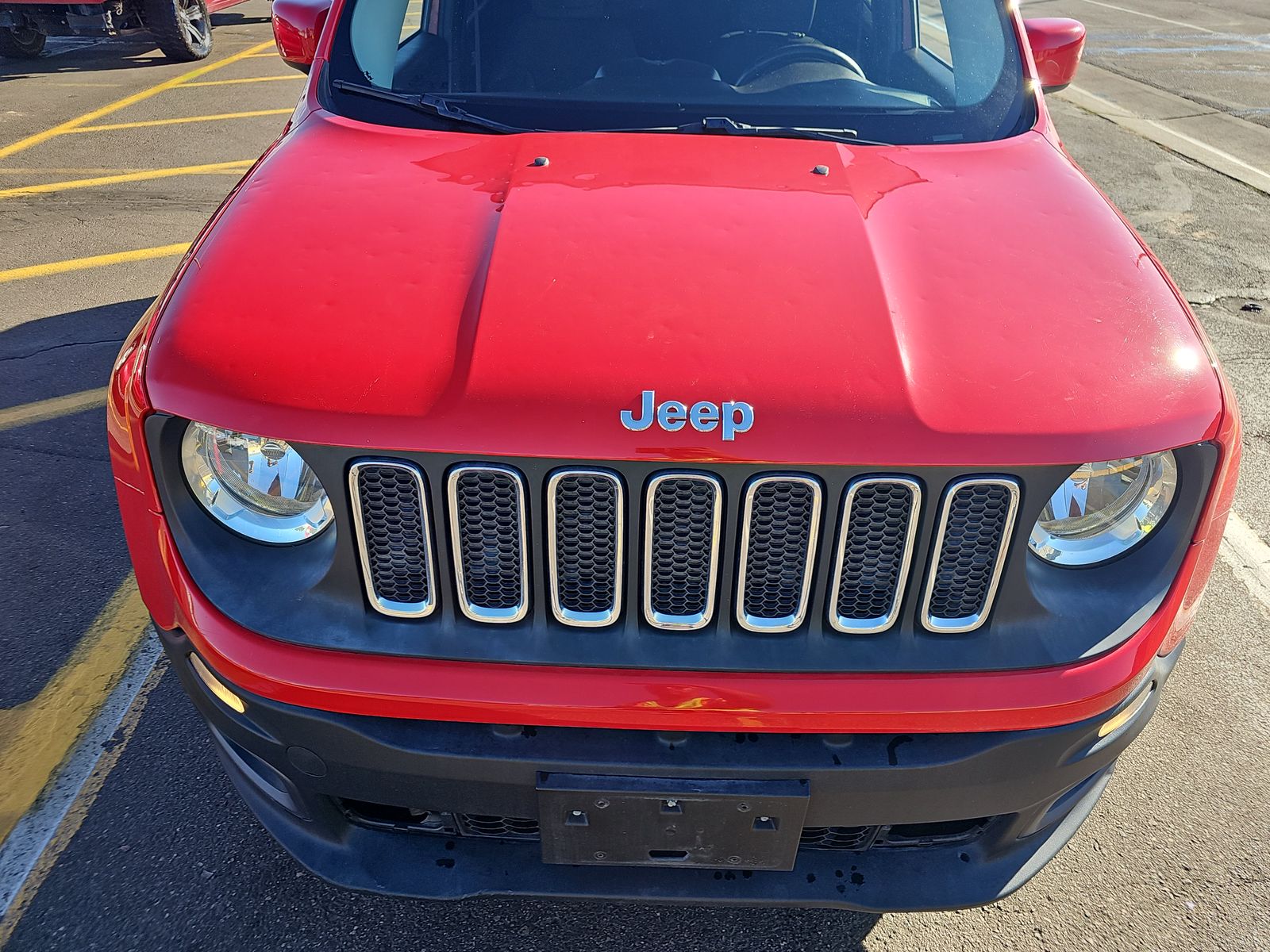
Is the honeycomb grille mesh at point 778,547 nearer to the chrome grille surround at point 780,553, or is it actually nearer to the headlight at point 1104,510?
the chrome grille surround at point 780,553

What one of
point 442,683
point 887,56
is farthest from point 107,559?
point 887,56

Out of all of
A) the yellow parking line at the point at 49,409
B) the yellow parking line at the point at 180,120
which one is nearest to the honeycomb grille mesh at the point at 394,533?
the yellow parking line at the point at 49,409

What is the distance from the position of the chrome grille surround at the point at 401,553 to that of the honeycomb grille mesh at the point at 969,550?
0.85 metres

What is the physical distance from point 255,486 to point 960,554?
1.22 meters

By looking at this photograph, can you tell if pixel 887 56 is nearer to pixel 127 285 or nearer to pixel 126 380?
pixel 126 380

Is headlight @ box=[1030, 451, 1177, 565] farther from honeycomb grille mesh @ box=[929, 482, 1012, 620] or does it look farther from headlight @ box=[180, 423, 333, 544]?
headlight @ box=[180, 423, 333, 544]

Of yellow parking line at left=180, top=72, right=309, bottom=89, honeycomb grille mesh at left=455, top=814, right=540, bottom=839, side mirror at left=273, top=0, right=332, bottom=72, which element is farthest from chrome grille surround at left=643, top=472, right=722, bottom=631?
yellow parking line at left=180, top=72, right=309, bottom=89

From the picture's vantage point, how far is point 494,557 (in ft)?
5.61

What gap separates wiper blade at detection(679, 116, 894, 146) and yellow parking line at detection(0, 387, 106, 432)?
309 centimetres

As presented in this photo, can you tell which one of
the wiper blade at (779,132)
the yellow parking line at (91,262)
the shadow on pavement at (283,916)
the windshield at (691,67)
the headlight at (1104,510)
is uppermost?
the windshield at (691,67)

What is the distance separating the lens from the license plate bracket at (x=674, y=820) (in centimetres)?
169

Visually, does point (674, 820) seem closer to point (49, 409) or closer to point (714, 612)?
point (714, 612)

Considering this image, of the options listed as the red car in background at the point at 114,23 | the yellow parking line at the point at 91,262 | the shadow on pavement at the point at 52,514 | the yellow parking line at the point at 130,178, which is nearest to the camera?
the shadow on pavement at the point at 52,514

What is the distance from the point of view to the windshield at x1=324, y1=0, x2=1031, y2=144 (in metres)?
2.57
